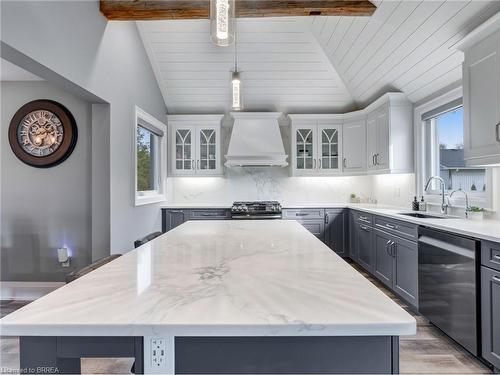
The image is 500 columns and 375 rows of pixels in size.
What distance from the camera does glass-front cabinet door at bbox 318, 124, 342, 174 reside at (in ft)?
16.5

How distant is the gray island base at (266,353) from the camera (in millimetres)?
764

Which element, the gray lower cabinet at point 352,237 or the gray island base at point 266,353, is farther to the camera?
the gray lower cabinet at point 352,237

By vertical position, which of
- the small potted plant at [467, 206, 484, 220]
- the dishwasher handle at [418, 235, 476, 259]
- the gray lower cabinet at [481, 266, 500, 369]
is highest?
the small potted plant at [467, 206, 484, 220]

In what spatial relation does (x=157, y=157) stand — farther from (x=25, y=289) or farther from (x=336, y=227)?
(x=336, y=227)

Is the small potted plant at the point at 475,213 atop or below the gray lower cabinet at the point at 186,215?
atop

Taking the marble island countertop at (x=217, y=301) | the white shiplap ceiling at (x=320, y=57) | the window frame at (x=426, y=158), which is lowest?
the marble island countertop at (x=217, y=301)

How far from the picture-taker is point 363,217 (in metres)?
4.04

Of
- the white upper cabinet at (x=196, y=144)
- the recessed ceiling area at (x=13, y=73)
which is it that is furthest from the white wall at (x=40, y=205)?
the white upper cabinet at (x=196, y=144)

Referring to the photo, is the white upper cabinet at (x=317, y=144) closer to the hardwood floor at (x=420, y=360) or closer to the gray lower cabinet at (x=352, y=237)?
the gray lower cabinet at (x=352, y=237)

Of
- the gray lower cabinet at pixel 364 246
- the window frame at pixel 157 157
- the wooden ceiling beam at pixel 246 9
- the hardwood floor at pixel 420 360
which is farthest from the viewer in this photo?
the gray lower cabinet at pixel 364 246

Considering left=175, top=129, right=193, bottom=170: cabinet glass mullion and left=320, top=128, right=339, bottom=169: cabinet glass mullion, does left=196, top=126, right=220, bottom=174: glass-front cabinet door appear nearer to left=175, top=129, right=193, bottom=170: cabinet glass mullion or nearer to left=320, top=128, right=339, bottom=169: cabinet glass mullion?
left=175, top=129, right=193, bottom=170: cabinet glass mullion

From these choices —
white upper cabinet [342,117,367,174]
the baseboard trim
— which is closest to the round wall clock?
the baseboard trim

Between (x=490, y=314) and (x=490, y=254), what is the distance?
38 cm

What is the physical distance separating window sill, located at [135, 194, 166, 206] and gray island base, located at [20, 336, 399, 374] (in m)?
2.96
